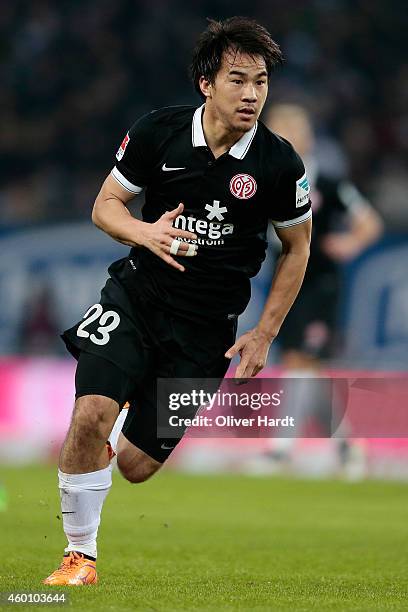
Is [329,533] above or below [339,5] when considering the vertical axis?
below

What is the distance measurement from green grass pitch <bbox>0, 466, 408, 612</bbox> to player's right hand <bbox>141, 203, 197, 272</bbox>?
1357mm

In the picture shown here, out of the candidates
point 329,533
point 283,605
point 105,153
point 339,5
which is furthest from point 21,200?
point 283,605

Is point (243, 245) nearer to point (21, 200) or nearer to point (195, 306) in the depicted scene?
point (195, 306)

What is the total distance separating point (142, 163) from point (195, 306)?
0.68 metres

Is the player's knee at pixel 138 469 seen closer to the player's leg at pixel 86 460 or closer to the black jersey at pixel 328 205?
the player's leg at pixel 86 460

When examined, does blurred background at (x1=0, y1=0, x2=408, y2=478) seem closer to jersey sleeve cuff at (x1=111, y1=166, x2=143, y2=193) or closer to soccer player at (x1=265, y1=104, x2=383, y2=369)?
soccer player at (x1=265, y1=104, x2=383, y2=369)

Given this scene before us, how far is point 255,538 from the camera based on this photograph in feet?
24.6

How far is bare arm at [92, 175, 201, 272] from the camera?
5031mm

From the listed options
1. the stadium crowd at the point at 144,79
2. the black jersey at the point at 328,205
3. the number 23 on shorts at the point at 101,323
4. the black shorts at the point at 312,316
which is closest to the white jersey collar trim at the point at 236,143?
the number 23 on shorts at the point at 101,323

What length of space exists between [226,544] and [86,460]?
209cm

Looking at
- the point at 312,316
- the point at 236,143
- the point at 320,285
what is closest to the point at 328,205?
the point at 320,285

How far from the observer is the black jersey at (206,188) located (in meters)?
5.39

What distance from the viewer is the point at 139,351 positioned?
5.51 meters

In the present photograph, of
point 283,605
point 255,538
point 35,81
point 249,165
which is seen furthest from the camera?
point 35,81
